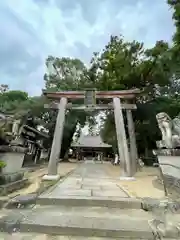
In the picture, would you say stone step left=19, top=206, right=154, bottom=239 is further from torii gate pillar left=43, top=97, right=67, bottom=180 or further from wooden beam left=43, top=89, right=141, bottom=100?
wooden beam left=43, top=89, right=141, bottom=100

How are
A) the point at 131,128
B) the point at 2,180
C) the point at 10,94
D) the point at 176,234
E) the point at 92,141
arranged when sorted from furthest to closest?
the point at 92,141
the point at 10,94
the point at 131,128
the point at 2,180
the point at 176,234

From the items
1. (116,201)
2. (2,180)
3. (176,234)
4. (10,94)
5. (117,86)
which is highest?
(10,94)

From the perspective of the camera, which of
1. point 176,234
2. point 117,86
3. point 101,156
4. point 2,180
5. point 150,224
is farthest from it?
point 101,156

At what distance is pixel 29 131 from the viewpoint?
15.8 m

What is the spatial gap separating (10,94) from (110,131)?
2051cm

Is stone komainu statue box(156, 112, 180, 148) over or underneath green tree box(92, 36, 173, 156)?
underneath

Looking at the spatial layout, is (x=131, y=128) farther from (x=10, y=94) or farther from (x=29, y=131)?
(x=10, y=94)

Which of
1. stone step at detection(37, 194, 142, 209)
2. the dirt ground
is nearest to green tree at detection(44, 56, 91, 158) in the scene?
the dirt ground

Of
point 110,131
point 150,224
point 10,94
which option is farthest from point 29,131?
point 10,94

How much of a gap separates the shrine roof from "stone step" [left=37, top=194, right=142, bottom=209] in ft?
109

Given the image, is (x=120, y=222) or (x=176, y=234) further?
(x=120, y=222)

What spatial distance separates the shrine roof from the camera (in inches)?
1526

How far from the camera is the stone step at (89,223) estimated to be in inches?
113

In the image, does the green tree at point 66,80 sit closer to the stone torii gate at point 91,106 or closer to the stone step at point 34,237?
the stone torii gate at point 91,106
